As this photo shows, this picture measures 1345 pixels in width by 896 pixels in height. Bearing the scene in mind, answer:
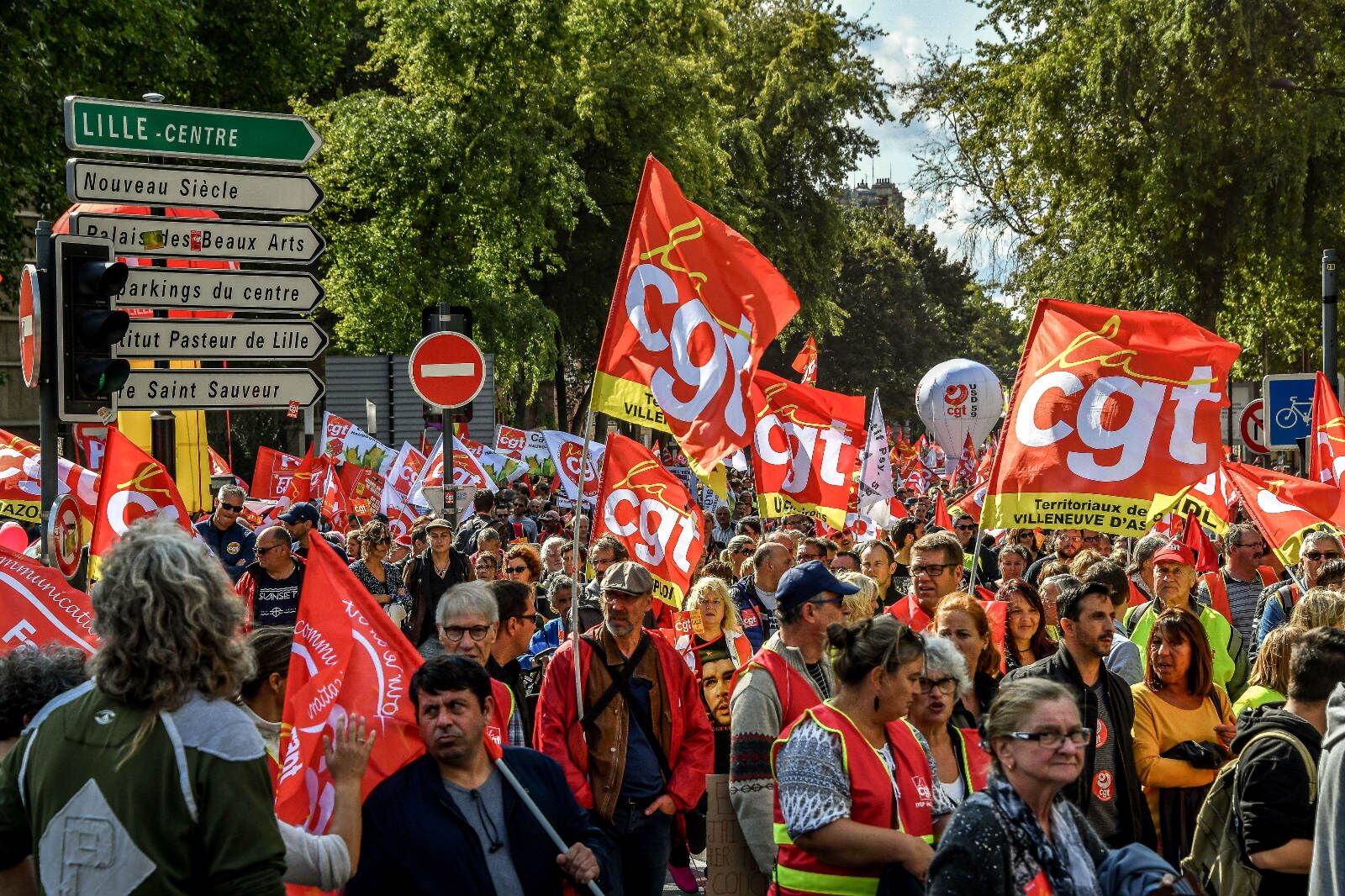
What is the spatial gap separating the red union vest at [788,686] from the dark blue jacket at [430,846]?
1.54 meters

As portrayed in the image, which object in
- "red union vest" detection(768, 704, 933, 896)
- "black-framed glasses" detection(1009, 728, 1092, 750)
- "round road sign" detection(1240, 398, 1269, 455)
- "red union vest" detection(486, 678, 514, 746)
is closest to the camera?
"black-framed glasses" detection(1009, 728, 1092, 750)

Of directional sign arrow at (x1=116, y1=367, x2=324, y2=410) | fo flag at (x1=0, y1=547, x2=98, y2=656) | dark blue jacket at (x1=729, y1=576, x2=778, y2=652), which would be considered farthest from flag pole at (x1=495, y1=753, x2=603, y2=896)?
dark blue jacket at (x1=729, y1=576, x2=778, y2=652)

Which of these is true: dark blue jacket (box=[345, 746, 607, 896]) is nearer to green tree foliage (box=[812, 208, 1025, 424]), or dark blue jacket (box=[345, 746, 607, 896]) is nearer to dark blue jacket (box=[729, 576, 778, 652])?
dark blue jacket (box=[729, 576, 778, 652])

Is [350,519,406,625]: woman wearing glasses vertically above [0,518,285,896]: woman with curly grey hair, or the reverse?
[0,518,285,896]: woman with curly grey hair

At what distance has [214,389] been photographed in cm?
812

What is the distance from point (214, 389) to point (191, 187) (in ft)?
3.38

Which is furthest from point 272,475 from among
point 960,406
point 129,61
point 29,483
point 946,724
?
point 960,406

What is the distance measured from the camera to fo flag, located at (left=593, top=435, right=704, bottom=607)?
9125mm

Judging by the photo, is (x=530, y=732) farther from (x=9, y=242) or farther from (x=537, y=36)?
(x=537, y=36)

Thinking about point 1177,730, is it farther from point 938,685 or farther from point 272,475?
point 272,475

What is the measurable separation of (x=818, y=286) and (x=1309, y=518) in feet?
115

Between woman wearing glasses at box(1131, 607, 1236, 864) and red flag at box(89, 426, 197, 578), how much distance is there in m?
5.21

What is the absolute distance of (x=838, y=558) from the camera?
35.9ft

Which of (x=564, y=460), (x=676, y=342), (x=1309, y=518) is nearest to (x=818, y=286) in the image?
(x=564, y=460)
